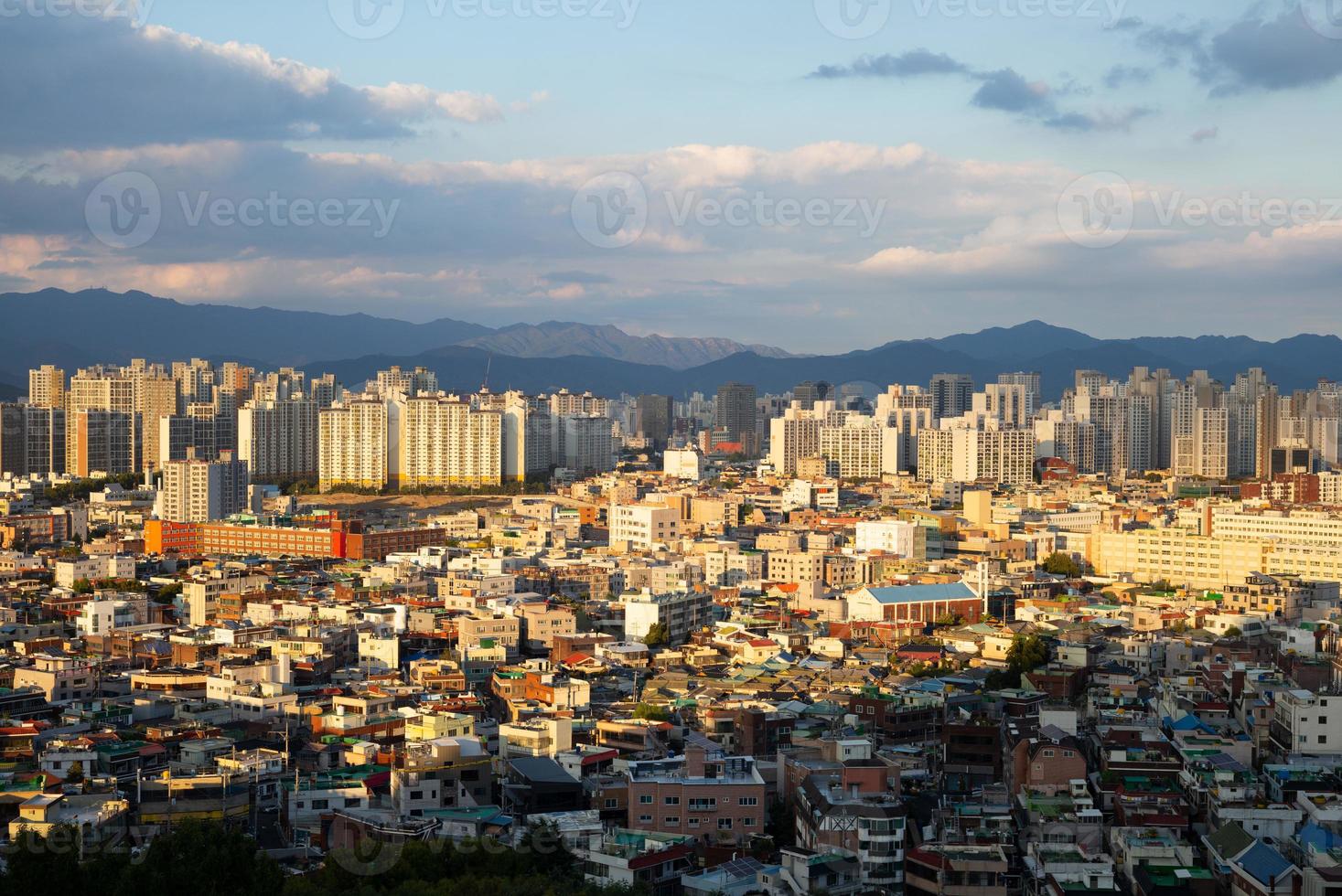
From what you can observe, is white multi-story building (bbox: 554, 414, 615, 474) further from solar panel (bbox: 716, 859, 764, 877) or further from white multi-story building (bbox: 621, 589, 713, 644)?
solar panel (bbox: 716, 859, 764, 877)

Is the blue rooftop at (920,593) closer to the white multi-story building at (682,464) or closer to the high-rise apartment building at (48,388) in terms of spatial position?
the white multi-story building at (682,464)

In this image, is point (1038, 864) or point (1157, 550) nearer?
point (1038, 864)

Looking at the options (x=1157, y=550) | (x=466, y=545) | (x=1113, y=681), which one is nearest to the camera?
(x=1113, y=681)

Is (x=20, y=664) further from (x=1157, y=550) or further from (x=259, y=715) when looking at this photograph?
(x=1157, y=550)

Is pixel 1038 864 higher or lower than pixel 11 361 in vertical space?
lower

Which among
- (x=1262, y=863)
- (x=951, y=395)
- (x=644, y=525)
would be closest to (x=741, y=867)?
(x=1262, y=863)

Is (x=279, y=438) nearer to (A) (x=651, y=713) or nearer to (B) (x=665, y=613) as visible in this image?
(B) (x=665, y=613)

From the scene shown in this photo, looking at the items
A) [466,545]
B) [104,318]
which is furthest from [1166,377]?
[104,318]
